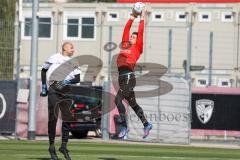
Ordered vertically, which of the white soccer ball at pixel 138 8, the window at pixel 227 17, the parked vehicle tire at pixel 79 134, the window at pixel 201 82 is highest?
the window at pixel 227 17

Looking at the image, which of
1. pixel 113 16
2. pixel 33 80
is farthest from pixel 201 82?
pixel 113 16

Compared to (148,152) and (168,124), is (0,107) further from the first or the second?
(148,152)

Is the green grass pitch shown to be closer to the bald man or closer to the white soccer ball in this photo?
the bald man

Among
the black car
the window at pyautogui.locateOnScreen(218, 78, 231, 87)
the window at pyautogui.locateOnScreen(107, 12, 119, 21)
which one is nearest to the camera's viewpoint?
the black car

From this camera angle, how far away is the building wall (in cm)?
2992

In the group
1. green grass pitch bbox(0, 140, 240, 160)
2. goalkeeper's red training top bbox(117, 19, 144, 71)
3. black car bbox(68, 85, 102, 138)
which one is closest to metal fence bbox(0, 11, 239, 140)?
black car bbox(68, 85, 102, 138)

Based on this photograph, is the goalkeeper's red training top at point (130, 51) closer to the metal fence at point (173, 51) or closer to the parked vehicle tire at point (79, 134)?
the parked vehicle tire at point (79, 134)

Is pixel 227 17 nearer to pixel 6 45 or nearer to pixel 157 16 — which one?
pixel 157 16

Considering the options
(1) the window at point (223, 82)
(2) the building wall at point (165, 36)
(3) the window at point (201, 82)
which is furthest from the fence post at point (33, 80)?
(1) the window at point (223, 82)

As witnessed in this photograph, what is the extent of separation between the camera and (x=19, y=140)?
82.5 ft

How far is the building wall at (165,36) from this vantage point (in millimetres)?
29922

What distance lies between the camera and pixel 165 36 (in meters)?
29.1

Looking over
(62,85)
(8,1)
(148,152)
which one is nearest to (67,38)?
(148,152)

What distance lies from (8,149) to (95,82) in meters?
11.4
